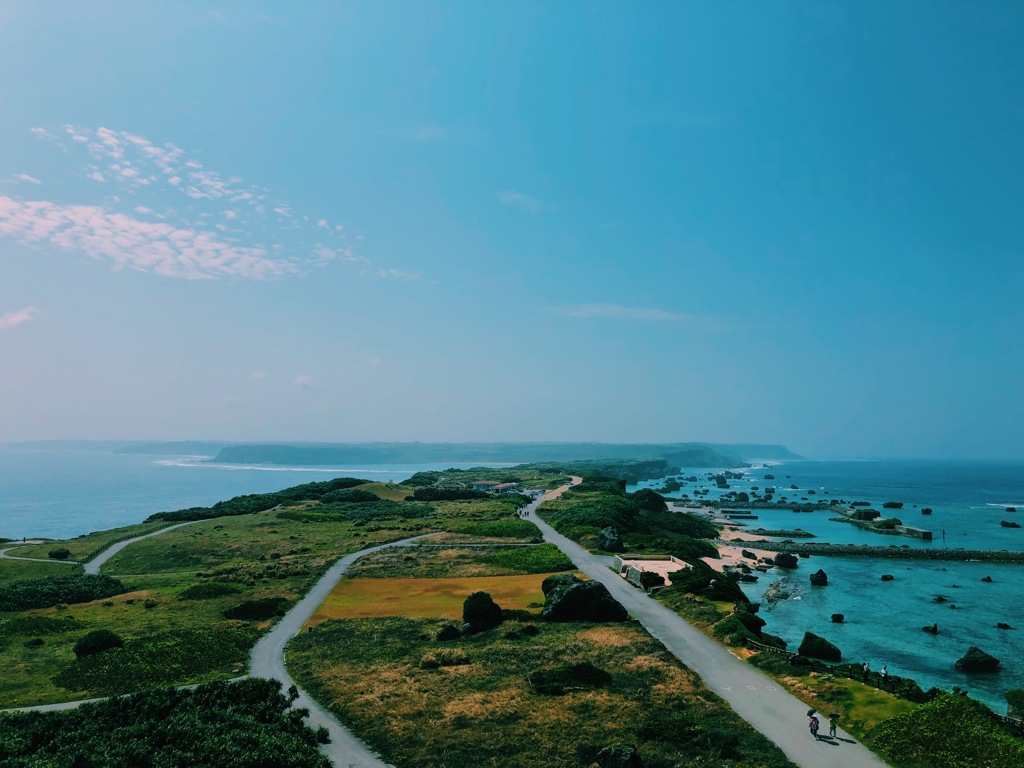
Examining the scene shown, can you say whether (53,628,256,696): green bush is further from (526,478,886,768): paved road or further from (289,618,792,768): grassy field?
(526,478,886,768): paved road

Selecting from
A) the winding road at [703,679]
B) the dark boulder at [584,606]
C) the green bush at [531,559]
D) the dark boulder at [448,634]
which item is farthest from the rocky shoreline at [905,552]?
the dark boulder at [448,634]

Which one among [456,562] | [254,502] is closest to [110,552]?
[254,502]

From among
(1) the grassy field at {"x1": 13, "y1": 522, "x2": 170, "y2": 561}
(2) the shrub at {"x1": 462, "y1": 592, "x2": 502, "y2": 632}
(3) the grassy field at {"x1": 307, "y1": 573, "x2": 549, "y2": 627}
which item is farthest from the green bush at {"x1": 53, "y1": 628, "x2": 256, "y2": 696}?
(1) the grassy field at {"x1": 13, "y1": 522, "x2": 170, "y2": 561}

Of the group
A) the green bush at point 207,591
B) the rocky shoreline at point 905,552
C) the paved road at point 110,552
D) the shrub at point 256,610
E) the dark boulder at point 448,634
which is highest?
the dark boulder at point 448,634

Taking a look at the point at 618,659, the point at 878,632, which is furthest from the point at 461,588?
the point at 878,632

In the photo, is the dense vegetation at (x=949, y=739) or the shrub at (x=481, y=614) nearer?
the dense vegetation at (x=949, y=739)

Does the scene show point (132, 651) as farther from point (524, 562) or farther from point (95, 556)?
point (95, 556)

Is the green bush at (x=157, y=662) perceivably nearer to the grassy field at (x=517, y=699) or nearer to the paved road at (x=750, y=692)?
the grassy field at (x=517, y=699)
